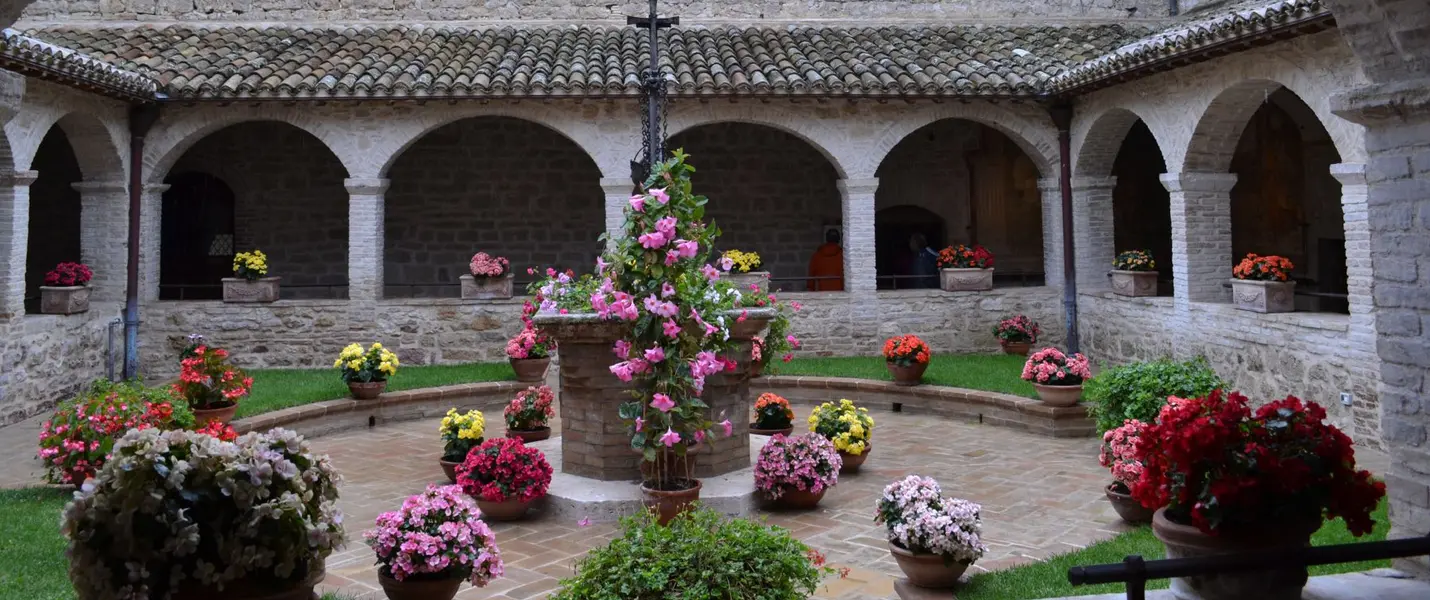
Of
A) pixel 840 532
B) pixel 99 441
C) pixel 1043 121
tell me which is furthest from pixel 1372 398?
pixel 99 441

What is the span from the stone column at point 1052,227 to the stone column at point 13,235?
12483 mm

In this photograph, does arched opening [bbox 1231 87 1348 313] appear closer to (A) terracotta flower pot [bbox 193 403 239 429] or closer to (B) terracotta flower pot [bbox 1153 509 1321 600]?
(B) terracotta flower pot [bbox 1153 509 1321 600]

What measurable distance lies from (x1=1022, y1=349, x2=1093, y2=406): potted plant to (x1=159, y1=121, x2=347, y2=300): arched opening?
1096 cm

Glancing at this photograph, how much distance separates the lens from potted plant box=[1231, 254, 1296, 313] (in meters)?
10.0

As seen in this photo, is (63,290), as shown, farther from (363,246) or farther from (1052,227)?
(1052,227)

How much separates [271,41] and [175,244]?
3930 millimetres

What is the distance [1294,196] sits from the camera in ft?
47.7

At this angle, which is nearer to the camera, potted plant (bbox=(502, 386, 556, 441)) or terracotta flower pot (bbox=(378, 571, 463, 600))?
terracotta flower pot (bbox=(378, 571, 463, 600))

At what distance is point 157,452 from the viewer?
115 inches

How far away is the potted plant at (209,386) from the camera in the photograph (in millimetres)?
9141

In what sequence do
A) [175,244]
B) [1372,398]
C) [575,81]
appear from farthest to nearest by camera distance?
[175,244], [575,81], [1372,398]

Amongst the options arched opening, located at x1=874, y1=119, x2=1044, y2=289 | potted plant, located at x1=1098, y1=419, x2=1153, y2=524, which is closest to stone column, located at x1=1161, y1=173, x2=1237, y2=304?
arched opening, located at x1=874, y1=119, x2=1044, y2=289

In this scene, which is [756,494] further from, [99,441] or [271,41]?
[271,41]

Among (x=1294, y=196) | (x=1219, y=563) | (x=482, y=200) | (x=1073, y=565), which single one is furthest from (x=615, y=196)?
(x=1219, y=563)
